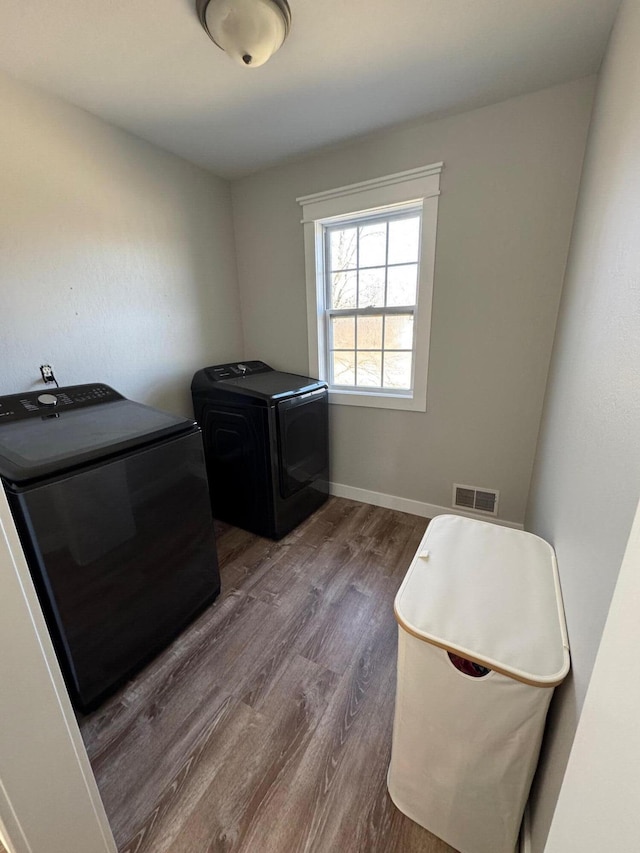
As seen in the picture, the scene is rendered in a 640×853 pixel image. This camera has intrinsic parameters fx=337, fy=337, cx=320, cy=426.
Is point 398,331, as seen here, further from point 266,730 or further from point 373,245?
point 266,730

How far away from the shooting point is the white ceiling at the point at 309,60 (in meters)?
1.19

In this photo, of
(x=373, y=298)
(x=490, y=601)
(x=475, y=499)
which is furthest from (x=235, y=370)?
(x=490, y=601)

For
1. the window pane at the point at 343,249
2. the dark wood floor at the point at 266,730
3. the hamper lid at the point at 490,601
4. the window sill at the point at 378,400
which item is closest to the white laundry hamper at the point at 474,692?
the hamper lid at the point at 490,601

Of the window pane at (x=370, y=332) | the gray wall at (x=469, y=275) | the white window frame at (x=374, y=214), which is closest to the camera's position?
the gray wall at (x=469, y=275)

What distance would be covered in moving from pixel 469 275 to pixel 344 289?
2.70ft

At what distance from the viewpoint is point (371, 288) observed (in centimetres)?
229

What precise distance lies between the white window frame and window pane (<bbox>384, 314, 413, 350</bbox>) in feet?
0.30

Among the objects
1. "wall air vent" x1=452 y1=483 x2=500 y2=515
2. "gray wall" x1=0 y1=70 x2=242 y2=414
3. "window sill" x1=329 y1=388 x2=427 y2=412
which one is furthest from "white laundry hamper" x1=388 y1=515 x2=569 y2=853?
"gray wall" x1=0 y1=70 x2=242 y2=414

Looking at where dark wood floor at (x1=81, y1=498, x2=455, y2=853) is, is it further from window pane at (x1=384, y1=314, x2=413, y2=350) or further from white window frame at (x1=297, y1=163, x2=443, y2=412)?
window pane at (x1=384, y1=314, x2=413, y2=350)

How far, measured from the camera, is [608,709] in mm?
443

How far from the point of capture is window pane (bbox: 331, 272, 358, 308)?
7.67 feet

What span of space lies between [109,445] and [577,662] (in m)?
1.43

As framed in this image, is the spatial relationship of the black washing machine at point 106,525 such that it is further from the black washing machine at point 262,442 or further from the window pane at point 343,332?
the window pane at point 343,332

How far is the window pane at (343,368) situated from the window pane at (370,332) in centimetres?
12
